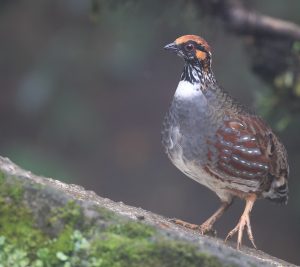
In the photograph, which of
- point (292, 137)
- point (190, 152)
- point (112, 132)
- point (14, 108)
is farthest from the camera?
point (112, 132)

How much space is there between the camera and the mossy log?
3709 mm

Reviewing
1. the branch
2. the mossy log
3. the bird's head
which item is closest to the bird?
the bird's head

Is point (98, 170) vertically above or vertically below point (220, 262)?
below

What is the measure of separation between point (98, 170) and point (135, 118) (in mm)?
1008

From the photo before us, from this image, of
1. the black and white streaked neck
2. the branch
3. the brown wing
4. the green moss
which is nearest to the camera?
the green moss

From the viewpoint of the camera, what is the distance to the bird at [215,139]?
225 inches

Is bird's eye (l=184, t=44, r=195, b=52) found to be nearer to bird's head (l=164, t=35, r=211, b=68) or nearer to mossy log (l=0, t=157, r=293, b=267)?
bird's head (l=164, t=35, r=211, b=68)

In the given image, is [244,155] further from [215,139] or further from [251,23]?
[251,23]

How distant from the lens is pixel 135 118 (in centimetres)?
1212

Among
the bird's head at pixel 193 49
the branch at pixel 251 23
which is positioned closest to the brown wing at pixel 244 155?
the bird's head at pixel 193 49

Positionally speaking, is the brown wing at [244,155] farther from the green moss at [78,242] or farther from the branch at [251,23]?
the green moss at [78,242]

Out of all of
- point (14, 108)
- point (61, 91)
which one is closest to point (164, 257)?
point (61, 91)

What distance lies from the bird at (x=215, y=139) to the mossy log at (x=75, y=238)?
6.00ft

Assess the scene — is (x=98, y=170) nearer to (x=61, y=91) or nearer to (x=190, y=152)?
(x=61, y=91)
